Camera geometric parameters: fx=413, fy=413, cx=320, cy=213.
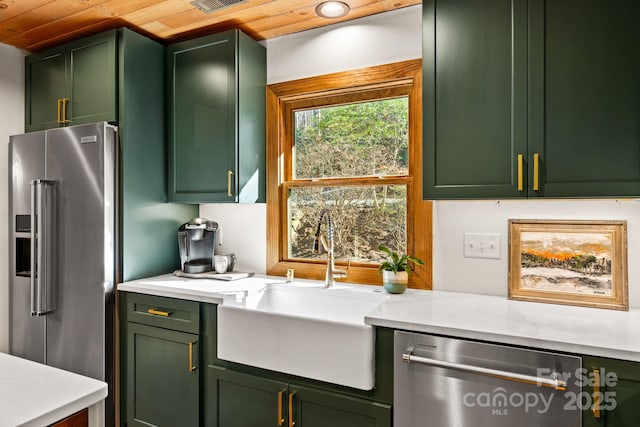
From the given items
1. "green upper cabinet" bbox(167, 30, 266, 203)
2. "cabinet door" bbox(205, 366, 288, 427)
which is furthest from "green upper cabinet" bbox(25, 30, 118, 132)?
"cabinet door" bbox(205, 366, 288, 427)

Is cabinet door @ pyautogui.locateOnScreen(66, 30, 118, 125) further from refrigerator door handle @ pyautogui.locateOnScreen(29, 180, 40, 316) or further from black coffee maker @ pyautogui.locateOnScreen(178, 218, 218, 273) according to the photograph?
black coffee maker @ pyautogui.locateOnScreen(178, 218, 218, 273)

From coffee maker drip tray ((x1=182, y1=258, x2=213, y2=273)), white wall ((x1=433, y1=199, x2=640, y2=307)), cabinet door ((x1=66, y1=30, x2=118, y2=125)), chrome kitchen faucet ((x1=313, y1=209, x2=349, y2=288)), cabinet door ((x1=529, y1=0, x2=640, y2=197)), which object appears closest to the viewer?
cabinet door ((x1=529, y1=0, x2=640, y2=197))

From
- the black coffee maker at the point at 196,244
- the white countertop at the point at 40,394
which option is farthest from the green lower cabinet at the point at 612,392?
the black coffee maker at the point at 196,244

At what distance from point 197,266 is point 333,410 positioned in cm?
125

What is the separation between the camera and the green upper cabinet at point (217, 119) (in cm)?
234

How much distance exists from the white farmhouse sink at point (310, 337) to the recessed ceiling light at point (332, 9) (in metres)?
1.47

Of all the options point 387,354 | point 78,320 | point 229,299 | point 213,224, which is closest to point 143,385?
point 78,320

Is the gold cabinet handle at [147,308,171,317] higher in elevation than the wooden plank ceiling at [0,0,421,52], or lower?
lower

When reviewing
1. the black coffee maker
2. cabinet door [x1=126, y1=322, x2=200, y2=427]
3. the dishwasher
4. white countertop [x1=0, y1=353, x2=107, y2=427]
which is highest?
the black coffee maker

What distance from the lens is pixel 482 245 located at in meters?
2.01

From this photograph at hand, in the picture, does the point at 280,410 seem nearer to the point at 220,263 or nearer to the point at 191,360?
the point at 191,360

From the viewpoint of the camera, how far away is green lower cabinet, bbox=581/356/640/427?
1.26 metres

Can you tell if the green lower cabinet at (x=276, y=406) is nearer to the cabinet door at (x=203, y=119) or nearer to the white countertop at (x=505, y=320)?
the white countertop at (x=505, y=320)

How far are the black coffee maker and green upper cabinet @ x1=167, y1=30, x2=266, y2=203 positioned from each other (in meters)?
0.18
